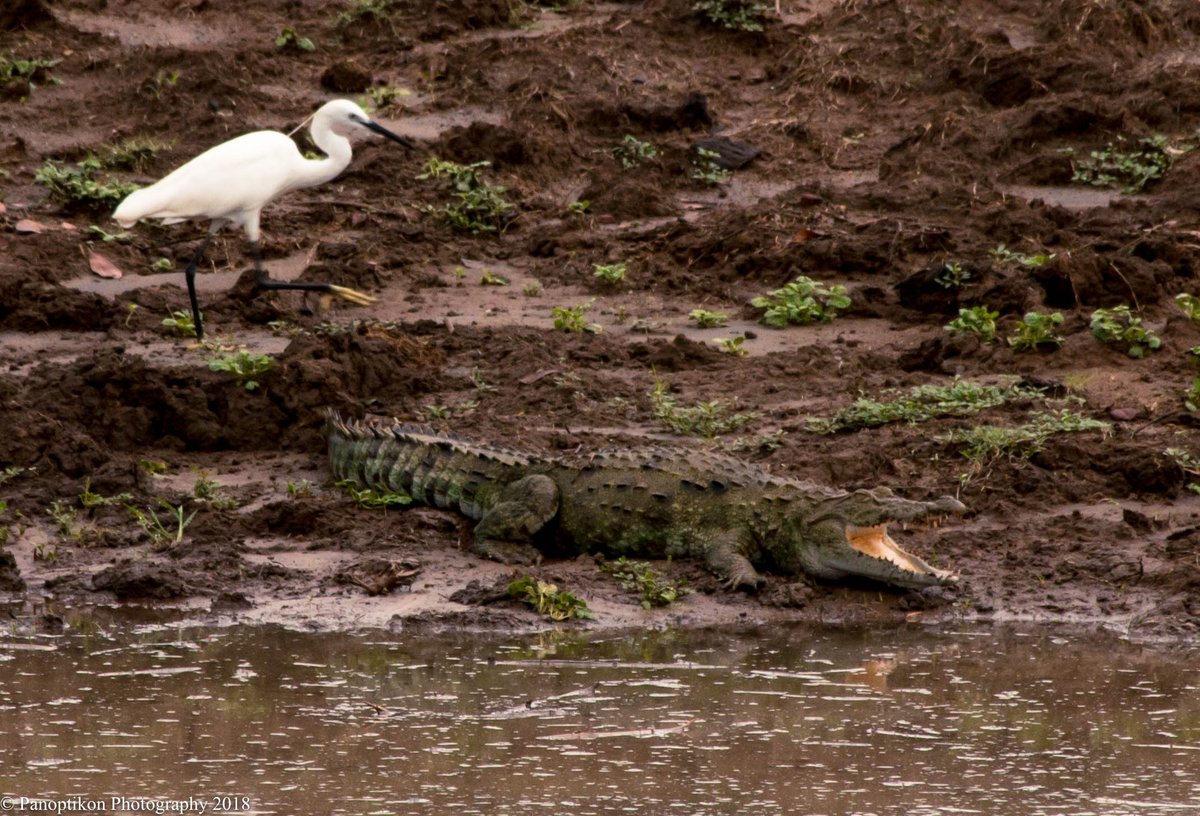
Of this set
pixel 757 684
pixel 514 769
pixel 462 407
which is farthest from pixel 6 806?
pixel 462 407

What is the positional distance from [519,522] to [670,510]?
62 cm

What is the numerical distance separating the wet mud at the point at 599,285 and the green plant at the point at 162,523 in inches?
1.0

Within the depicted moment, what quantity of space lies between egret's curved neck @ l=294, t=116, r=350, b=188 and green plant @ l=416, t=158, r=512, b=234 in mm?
769

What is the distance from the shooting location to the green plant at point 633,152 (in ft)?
39.4

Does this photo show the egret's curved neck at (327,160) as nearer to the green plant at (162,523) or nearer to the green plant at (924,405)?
the green plant at (162,523)

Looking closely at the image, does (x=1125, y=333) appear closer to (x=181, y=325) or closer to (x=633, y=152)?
(x=633, y=152)

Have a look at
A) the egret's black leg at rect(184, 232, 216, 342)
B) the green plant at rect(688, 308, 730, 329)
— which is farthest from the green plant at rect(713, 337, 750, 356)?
the egret's black leg at rect(184, 232, 216, 342)

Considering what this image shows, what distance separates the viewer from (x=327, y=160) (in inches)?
423

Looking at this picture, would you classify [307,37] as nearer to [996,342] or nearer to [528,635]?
[996,342]

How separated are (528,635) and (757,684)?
37.3 inches

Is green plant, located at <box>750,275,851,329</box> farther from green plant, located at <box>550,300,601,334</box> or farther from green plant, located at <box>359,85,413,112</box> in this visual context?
green plant, located at <box>359,85,413,112</box>

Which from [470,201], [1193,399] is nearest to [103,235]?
[470,201]

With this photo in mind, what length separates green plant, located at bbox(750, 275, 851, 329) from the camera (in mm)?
9695

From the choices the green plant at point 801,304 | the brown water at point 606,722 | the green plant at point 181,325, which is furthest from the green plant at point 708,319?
the brown water at point 606,722
